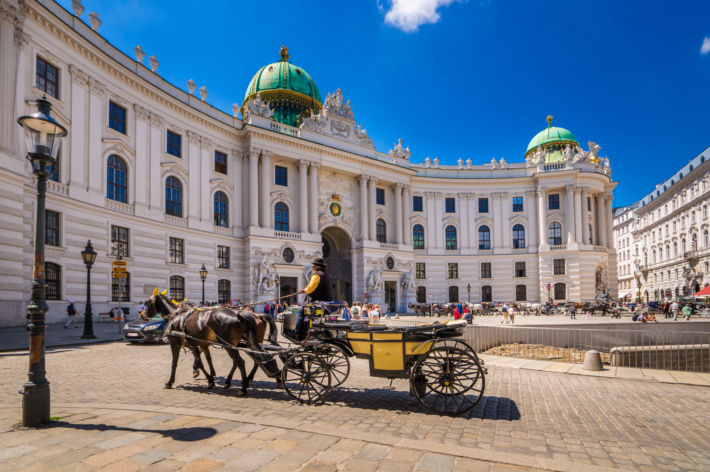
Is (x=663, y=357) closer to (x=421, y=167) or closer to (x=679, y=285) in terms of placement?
(x=421, y=167)

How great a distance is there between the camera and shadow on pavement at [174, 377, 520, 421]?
23.1ft

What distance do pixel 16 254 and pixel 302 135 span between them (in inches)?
992

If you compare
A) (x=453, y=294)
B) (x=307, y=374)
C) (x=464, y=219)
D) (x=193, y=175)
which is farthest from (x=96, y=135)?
(x=453, y=294)

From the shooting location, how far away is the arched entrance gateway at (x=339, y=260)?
4428cm

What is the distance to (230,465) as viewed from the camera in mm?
4652

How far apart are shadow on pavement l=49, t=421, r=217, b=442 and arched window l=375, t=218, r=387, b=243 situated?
1600 inches

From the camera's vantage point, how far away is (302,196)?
39.6 meters

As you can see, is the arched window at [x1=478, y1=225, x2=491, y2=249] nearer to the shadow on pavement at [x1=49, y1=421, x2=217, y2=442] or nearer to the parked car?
the parked car

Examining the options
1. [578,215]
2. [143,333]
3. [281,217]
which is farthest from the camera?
[578,215]

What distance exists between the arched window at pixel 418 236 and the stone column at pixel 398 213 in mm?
4760

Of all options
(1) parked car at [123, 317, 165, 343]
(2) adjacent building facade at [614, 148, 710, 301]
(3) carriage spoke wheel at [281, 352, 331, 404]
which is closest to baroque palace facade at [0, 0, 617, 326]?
(1) parked car at [123, 317, 165, 343]

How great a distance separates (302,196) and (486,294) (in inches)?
1005

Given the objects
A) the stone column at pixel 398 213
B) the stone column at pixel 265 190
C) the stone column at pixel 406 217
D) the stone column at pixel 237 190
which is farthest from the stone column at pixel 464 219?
the stone column at pixel 237 190

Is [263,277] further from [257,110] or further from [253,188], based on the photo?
[257,110]
